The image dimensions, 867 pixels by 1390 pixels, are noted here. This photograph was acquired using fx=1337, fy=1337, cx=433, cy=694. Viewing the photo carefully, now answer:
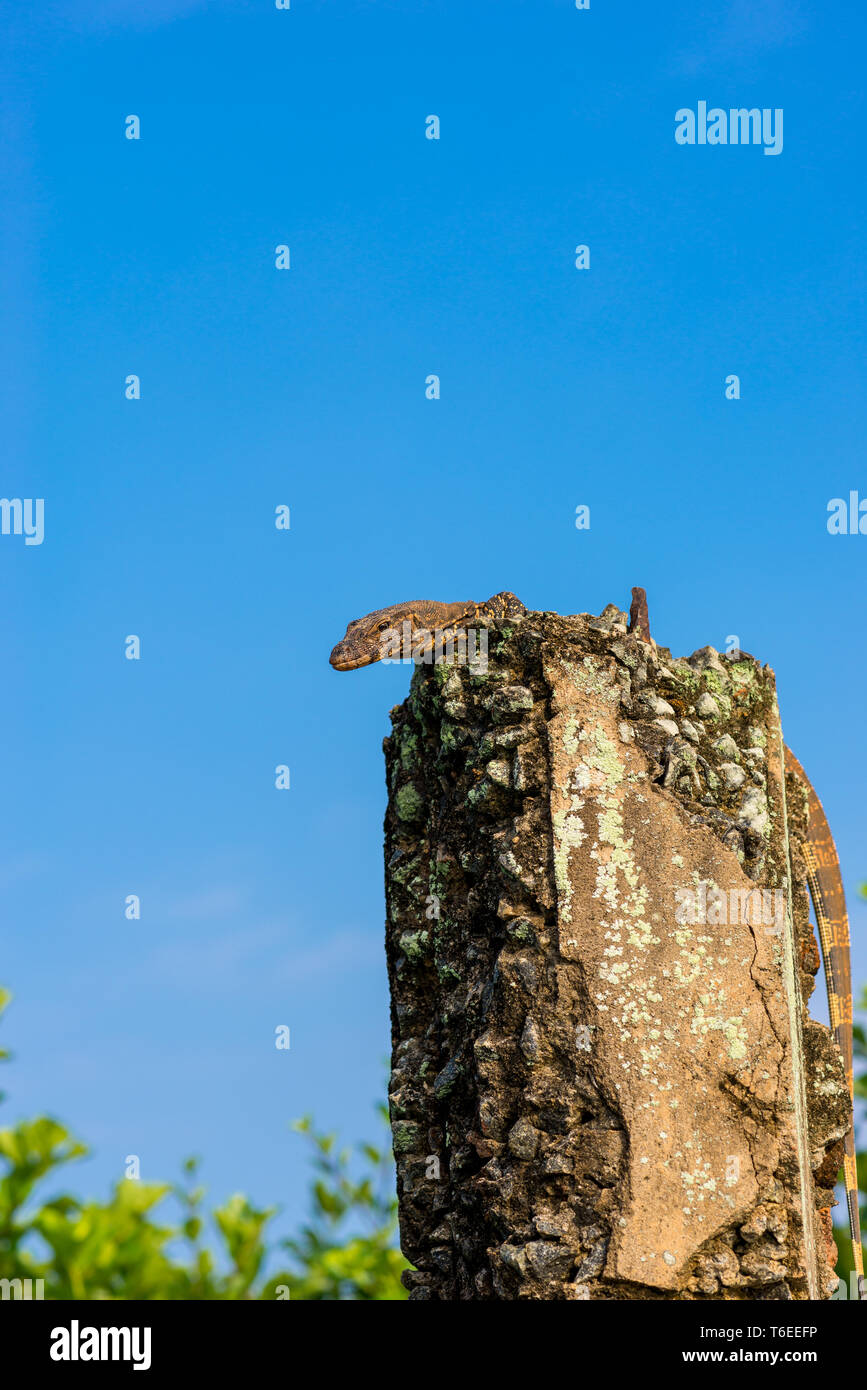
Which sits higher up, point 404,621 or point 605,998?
point 404,621

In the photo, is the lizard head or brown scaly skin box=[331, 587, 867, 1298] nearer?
brown scaly skin box=[331, 587, 867, 1298]

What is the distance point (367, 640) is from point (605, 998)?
2153mm

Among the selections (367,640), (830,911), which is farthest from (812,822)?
(367,640)

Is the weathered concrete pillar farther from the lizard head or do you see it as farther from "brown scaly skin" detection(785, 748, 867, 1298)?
"brown scaly skin" detection(785, 748, 867, 1298)

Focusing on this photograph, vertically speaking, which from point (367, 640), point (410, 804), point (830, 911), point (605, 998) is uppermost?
point (367, 640)

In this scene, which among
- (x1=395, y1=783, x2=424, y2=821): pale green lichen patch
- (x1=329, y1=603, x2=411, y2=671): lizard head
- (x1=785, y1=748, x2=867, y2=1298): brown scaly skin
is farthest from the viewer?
(x1=785, y1=748, x2=867, y2=1298): brown scaly skin

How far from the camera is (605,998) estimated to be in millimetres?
4766

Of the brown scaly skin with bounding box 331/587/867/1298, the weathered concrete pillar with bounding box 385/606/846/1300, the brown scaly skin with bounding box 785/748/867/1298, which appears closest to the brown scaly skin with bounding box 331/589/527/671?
the brown scaly skin with bounding box 331/587/867/1298

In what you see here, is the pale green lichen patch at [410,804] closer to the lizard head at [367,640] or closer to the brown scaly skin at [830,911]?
the lizard head at [367,640]

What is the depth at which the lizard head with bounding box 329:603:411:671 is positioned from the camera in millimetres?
6133

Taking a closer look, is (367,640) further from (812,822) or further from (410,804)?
(812,822)

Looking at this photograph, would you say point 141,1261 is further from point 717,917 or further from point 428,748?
point 717,917

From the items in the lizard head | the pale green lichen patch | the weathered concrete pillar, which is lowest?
the weathered concrete pillar
